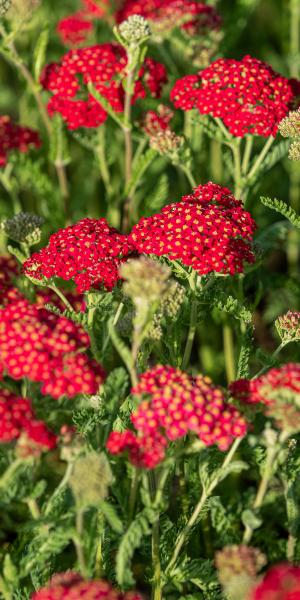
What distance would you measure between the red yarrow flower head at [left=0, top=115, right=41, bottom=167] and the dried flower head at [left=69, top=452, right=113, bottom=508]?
116 inches

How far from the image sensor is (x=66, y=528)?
101 inches

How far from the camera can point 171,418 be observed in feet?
8.44

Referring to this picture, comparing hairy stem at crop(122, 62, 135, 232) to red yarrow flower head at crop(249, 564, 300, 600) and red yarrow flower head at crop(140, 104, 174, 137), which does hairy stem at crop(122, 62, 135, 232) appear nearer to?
red yarrow flower head at crop(140, 104, 174, 137)

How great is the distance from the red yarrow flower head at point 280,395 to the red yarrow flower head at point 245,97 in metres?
1.72

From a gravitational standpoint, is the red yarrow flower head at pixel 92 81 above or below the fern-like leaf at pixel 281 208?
above

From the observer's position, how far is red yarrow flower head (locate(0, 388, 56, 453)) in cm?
247

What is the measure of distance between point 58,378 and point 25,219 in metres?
1.49

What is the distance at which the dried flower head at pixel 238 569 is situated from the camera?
2400 millimetres

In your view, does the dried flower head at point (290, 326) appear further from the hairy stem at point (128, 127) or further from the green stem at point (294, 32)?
the green stem at point (294, 32)

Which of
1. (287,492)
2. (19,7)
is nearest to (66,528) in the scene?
(287,492)

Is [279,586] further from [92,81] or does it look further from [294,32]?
[294,32]

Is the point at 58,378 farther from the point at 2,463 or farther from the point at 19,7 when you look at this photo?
the point at 19,7

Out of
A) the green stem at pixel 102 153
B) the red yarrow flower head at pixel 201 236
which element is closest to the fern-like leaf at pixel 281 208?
the red yarrow flower head at pixel 201 236

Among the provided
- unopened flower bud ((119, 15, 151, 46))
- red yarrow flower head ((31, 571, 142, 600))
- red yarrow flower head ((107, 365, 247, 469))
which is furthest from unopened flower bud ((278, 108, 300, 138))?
red yarrow flower head ((31, 571, 142, 600))
